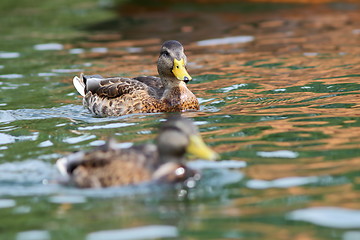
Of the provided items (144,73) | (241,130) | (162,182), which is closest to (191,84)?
(144,73)

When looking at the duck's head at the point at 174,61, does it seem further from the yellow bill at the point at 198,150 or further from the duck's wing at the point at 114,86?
the yellow bill at the point at 198,150

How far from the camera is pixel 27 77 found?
13.6 metres

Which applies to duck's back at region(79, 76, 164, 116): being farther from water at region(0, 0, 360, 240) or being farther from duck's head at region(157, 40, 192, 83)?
duck's head at region(157, 40, 192, 83)

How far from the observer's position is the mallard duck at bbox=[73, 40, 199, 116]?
10383mm

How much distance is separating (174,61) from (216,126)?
1.68 metres

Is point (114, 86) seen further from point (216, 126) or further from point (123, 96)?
point (216, 126)

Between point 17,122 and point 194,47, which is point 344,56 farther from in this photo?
point 17,122

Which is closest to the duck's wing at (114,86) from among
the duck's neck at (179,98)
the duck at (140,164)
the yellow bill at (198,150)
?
the duck's neck at (179,98)

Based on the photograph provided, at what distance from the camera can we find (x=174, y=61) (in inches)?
410

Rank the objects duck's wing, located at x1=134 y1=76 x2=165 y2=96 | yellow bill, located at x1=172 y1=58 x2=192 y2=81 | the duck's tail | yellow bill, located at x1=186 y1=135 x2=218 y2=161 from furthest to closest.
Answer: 1. the duck's tail
2. duck's wing, located at x1=134 y1=76 x2=165 y2=96
3. yellow bill, located at x1=172 y1=58 x2=192 y2=81
4. yellow bill, located at x1=186 y1=135 x2=218 y2=161

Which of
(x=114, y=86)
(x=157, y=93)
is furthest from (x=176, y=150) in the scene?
(x=114, y=86)

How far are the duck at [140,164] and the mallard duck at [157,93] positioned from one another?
3363mm

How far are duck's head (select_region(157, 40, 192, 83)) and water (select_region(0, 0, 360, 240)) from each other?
669 mm

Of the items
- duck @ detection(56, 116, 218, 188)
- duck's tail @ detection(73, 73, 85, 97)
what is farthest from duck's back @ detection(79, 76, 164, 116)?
duck @ detection(56, 116, 218, 188)
